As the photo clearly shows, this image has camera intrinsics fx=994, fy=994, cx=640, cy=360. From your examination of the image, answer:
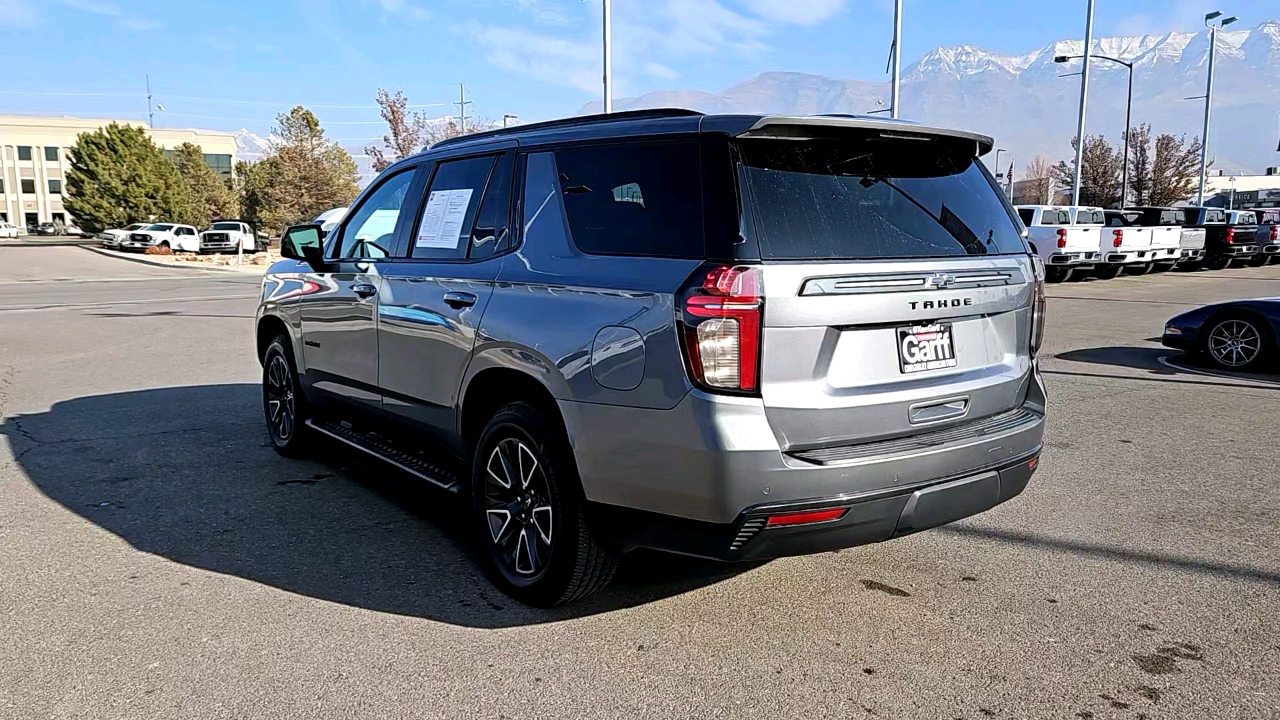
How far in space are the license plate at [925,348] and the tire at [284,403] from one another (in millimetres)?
3996

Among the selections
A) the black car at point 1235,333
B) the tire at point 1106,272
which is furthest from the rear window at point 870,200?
the tire at point 1106,272

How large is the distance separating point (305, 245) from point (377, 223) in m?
0.77

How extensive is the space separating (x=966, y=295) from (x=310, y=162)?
53.2 m

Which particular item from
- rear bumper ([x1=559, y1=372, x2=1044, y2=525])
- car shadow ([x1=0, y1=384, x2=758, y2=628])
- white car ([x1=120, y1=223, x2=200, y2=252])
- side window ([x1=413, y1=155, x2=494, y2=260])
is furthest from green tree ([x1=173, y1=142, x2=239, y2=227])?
rear bumper ([x1=559, y1=372, x2=1044, y2=525])

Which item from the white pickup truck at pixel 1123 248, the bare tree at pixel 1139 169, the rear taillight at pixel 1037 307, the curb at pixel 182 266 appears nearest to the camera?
the rear taillight at pixel 1037 307

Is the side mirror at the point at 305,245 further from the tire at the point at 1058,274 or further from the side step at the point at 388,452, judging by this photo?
the tire at the point at 1058,274

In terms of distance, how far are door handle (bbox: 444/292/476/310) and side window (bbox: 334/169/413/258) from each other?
2.98 feet

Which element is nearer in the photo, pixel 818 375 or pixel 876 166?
pixel 818 375

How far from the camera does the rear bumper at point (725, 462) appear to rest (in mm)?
3244

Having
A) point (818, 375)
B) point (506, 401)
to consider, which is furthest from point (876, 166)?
point (506, 401)

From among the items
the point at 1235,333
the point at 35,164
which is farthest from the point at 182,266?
the point at 35,164

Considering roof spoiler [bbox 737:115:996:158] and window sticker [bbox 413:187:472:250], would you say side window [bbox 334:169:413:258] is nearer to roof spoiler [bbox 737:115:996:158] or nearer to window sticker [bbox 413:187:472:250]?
window sticker [bbox 413:187:472:250]

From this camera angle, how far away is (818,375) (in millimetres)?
3367

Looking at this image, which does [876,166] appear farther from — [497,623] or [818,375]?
[497,623]
